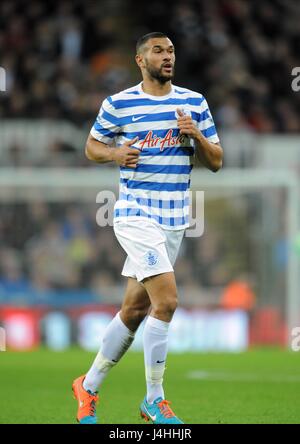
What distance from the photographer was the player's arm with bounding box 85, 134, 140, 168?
666 centimetres

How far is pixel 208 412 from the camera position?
7.38 m

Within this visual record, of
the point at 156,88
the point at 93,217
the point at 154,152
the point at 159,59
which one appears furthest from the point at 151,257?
the point at 93,217

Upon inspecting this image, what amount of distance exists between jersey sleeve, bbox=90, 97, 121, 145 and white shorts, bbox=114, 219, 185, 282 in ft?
1.72

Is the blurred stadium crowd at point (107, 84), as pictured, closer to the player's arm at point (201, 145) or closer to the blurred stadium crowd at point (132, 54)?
the blurred stadium crowd at point (132, 54)

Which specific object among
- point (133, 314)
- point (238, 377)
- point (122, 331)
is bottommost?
point (238, 377)

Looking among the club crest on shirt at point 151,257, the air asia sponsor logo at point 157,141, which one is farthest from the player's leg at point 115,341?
the air asia sponsor logo at point 157,141

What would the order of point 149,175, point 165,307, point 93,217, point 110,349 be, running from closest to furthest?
point 165,307
point 149,175
point 110,349
point 93,217

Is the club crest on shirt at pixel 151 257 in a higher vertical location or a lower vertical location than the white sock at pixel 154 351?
higher

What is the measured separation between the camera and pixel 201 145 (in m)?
6.73

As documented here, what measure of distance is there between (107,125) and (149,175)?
1.34 feet

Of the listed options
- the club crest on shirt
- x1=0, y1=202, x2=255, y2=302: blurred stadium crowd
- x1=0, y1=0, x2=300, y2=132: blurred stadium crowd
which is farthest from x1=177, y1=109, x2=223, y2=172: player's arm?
x1=0, y1=0, x2=300, y2=132: blurred stadium crowd

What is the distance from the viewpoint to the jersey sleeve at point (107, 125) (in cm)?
682

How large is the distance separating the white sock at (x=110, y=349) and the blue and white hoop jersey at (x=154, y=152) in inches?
25.9

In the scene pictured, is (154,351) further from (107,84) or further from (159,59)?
(107,84)
